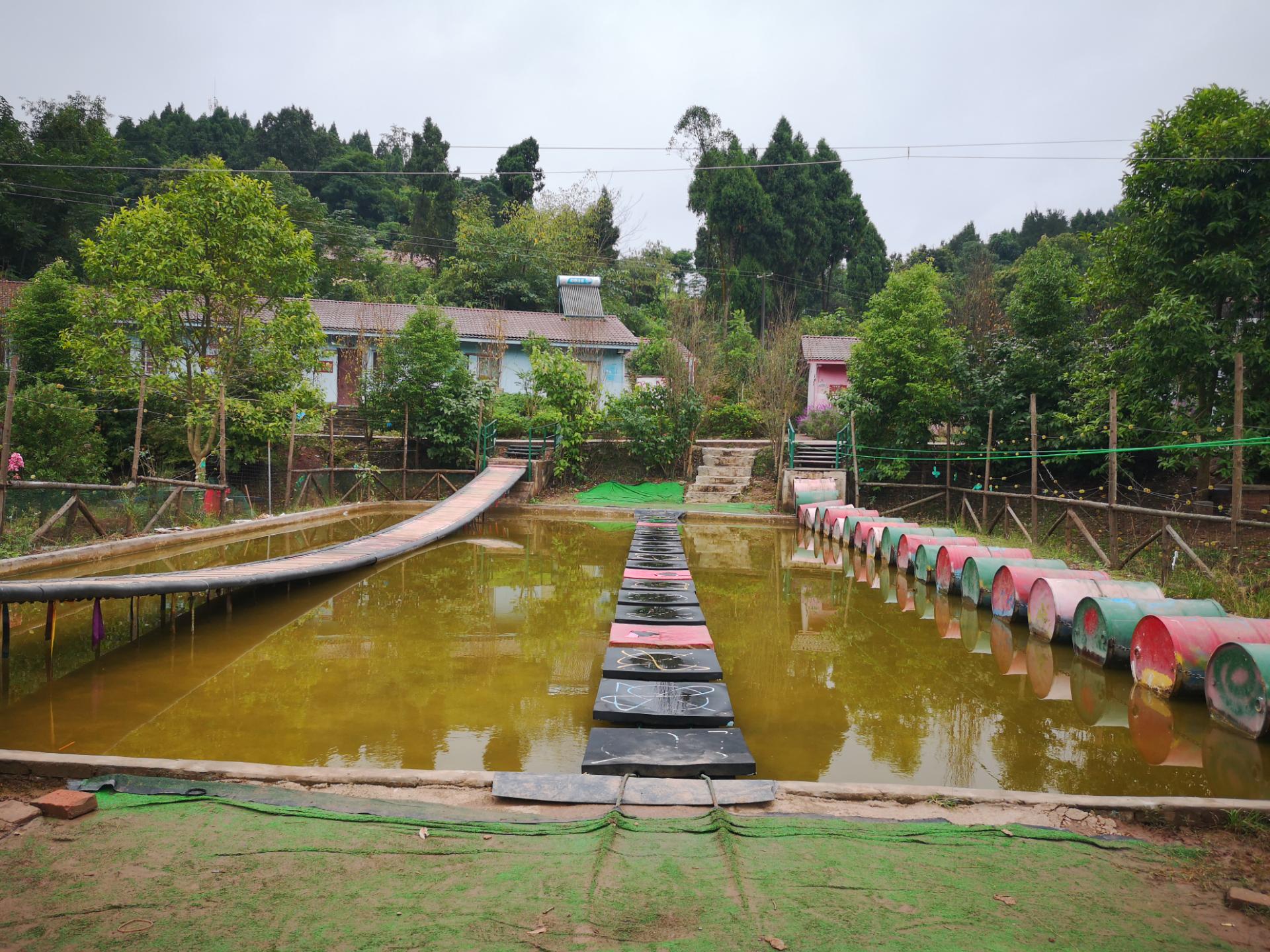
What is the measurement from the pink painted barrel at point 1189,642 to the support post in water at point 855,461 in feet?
35.1

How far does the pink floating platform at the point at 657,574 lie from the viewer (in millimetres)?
8523

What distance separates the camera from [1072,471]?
577 inches

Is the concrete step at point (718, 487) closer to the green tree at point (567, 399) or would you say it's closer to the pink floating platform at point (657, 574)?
the green tree at point (567, 399)

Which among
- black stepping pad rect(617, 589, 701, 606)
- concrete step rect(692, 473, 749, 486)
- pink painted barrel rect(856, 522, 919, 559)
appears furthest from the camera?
concrete step rect(692, 473, 749, 486)

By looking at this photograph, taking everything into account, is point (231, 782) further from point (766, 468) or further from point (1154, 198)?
point (766, 468)

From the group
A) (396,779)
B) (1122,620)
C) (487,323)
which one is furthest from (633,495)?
(396,779)

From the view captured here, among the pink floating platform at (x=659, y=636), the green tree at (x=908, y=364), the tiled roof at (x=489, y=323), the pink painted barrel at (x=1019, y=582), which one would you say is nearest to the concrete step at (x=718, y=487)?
the green tree at (x=908, y=364)

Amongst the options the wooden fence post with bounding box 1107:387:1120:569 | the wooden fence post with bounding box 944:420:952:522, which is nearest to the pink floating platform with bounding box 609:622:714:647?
the wooden fence post with bounding box 1107:387:1120:569

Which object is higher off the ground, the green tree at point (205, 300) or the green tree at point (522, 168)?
the green tree at point (522, 168)

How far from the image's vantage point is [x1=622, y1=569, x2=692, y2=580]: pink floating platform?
28.0ft

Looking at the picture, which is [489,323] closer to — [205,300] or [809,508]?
[205,300]

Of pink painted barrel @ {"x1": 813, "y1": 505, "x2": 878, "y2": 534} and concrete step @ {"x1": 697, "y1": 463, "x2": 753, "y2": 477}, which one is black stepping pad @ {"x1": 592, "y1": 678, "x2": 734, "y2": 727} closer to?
Result: pink painted barrel @ {"x1": 813, "y1": 505, "x2": 878, "y2": 534}

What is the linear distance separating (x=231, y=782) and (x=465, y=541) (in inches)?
376

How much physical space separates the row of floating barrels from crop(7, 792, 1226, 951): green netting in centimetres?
224
